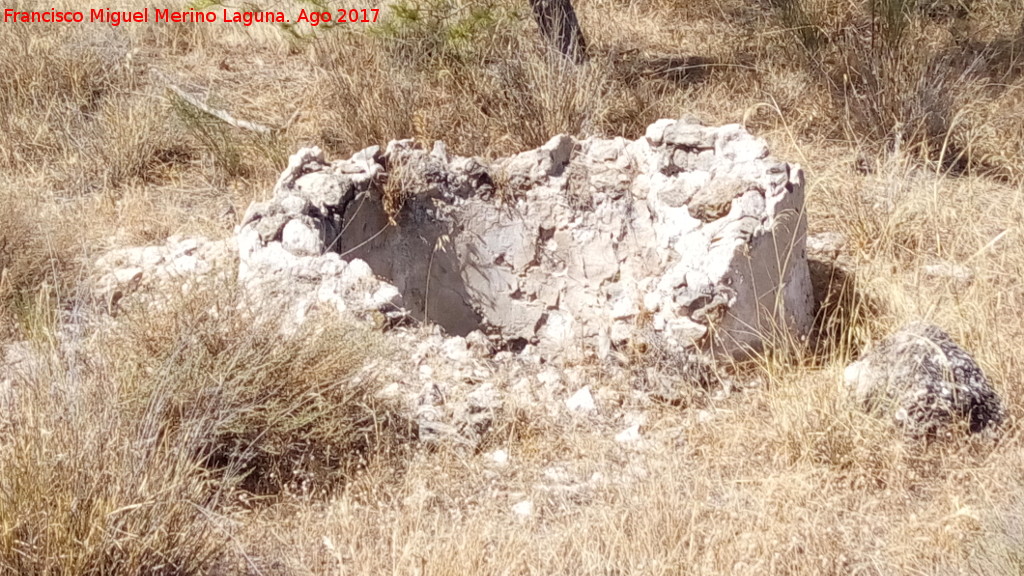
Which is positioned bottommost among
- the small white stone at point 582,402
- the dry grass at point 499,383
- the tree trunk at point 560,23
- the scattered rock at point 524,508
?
the scattered rock at point 524,508

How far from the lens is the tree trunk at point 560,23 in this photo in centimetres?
558

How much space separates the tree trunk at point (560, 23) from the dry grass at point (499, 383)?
149 millimetres

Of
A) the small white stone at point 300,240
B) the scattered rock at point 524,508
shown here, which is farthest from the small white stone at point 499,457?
the small white stone at point 300,240

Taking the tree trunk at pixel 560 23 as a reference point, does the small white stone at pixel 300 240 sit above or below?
below

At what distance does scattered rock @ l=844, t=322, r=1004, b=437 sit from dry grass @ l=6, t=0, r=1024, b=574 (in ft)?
0.28

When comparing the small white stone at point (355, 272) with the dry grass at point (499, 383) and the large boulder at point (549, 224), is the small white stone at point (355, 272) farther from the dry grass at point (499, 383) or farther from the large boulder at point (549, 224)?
the dry grass at point (499, 383)

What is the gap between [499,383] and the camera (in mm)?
3568

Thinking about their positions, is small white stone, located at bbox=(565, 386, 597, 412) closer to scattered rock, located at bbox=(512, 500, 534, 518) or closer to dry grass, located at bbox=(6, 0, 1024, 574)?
dry grass, located at bbox=(6, 0, 1024, 574)

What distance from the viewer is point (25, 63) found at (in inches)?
236

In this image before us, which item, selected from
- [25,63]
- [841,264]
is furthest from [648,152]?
[25,63]

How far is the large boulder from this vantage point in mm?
3902

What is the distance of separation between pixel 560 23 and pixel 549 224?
1.68 m

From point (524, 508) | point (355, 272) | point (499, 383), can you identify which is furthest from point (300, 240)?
point (524, 508)

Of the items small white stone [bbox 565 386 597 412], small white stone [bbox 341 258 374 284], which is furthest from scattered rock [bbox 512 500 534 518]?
small white stone [bbox 341 258 374 284]
